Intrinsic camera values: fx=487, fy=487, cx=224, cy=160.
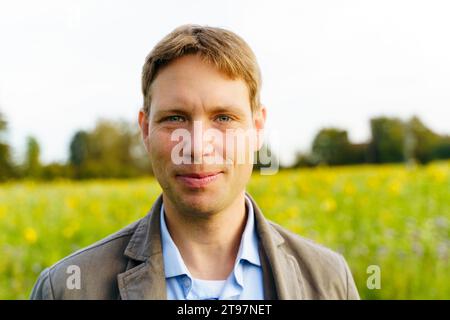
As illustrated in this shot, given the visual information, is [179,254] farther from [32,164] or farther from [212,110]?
[32,164]

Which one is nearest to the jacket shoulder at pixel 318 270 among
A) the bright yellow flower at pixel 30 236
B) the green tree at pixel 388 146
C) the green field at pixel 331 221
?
the green field at pixel 331 221

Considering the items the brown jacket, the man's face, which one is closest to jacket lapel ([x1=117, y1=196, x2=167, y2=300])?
the brown jacket

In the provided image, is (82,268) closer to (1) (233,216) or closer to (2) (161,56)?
(1) (233,216)

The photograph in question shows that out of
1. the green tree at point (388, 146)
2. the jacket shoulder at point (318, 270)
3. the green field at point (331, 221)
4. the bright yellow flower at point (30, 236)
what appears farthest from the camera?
the green tree at point (388, 146)

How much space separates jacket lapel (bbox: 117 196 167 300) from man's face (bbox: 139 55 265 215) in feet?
0.42

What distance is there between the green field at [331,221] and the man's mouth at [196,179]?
6.61 feet

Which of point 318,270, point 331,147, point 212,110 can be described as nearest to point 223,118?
point 212,110

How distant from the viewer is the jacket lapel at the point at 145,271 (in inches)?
50.6

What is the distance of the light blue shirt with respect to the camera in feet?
4.33

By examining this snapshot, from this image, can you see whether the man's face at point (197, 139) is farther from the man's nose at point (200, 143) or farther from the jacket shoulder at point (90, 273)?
the jacket shoulder at point (90, 273)

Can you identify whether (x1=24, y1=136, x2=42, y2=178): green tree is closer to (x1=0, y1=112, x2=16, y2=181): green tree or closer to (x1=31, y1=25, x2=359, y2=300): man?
(x1=0, y1=112, x2=16, y2=181): green tree

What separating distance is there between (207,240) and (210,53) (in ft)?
1.71

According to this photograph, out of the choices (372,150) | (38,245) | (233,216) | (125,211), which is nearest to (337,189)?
(125,211)
